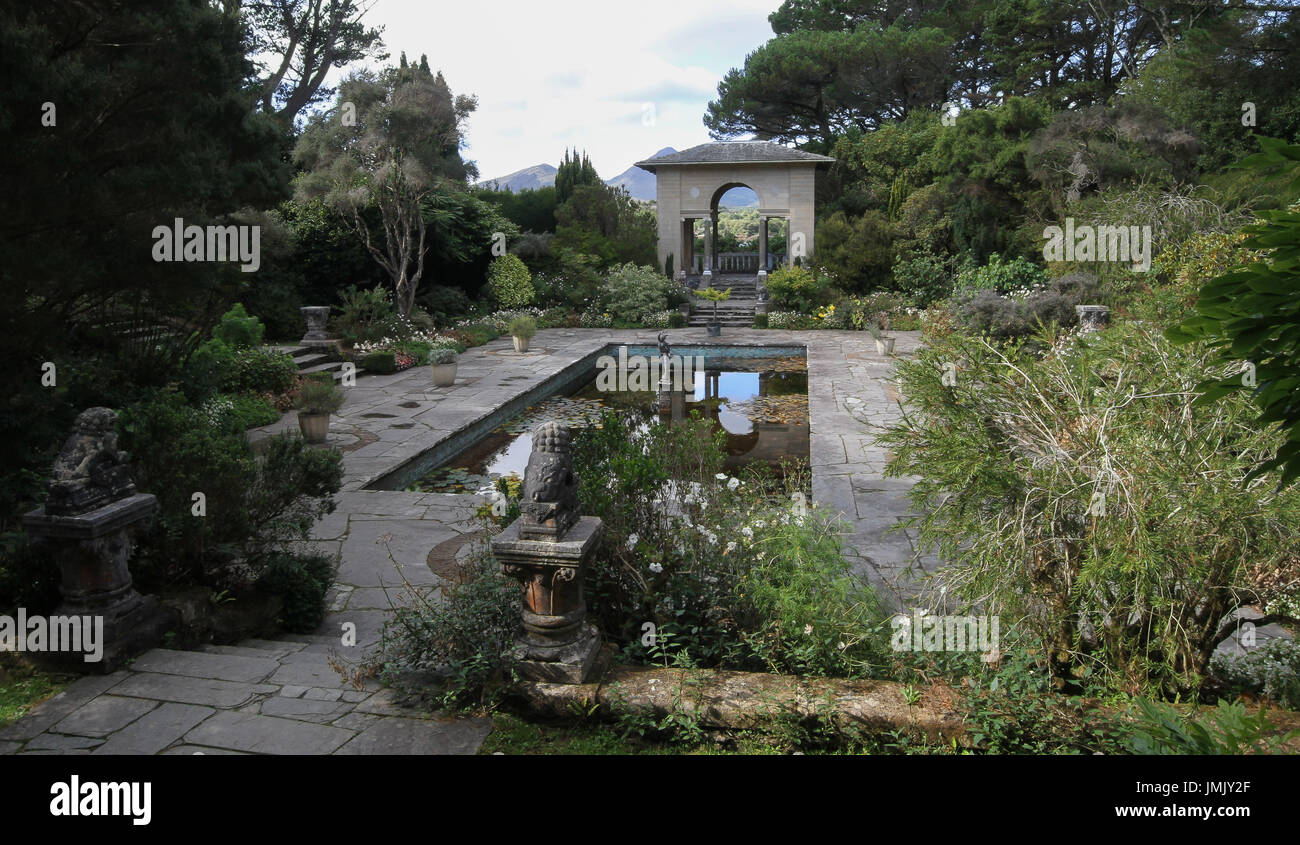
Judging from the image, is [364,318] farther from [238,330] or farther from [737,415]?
[737,415]

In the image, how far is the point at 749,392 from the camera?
45.2 ft

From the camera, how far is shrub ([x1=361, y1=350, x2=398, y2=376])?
14.0 m

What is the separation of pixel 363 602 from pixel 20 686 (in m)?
1.85

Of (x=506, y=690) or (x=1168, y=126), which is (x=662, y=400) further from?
(x=1168, y=126)

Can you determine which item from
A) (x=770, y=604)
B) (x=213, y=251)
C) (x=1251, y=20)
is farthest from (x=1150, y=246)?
(x=213, y=251)

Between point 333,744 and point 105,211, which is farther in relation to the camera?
point 105,211

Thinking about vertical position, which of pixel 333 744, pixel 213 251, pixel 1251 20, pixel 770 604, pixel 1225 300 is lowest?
A: pixel 333 744

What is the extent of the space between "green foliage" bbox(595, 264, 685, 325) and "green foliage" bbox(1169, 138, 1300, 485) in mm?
18872

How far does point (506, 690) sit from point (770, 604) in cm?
120

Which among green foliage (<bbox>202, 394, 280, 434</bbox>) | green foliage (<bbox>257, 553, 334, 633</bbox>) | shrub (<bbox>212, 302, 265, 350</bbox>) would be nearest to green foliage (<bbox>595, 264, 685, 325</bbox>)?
shrub (<bbox>212, 302, 265, 350</bbox>)

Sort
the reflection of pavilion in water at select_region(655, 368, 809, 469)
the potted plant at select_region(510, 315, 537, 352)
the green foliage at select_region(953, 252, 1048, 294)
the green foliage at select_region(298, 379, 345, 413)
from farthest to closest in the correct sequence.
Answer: the green foliage at select_region(953, 252, 1048, 294) → the potted plant at select_region(510, 315, 537, 352) → the reflection of pavilion in water at select_region(655, 368, 809, 469) → the green foliage at select_region(298, 379, 345, 413)

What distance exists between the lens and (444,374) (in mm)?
12820

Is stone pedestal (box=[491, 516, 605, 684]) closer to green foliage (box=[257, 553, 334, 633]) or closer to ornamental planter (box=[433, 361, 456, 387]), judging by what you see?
green foliage (box=[257, 553, 334, 633])
